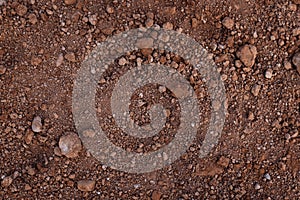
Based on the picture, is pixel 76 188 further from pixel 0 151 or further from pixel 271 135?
pixel 271 135

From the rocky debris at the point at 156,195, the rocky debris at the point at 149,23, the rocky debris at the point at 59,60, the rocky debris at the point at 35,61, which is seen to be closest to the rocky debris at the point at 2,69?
the rocky debris at the point at 35,61

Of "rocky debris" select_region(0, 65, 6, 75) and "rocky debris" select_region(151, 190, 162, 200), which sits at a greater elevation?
"rocky debris" select_region(0, 65, 6, 75)

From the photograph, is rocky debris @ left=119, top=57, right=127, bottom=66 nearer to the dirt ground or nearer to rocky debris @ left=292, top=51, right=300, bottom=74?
the dirt ground

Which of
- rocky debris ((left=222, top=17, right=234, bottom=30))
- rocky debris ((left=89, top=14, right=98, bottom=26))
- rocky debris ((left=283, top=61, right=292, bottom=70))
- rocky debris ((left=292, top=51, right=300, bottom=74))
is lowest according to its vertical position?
rocky debris ((left=283, top=61, right=292, bottom=70))

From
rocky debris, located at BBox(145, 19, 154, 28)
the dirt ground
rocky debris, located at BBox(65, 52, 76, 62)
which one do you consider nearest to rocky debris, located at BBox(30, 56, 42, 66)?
the dirt ground

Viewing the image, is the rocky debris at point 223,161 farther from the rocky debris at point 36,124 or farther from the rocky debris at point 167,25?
the rocky debris at point 36,124

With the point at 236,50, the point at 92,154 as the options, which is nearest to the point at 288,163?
the point at 236,50

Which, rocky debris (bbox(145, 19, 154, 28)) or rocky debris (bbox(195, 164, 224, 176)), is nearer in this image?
rocky debris (bbox(145, 19, 154, 28))
